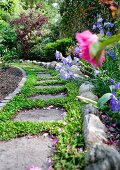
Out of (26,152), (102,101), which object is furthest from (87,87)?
(102,101)

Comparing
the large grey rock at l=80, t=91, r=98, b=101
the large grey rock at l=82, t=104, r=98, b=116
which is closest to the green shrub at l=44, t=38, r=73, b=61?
the large grey rock at l=80, t=91, r=98, b=101

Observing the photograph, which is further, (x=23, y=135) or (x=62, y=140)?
(x=23, y=135)

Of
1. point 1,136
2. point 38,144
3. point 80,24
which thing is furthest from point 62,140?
point 80,24

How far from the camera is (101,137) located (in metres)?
3.04

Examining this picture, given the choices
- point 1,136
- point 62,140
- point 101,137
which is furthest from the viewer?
point 1,136

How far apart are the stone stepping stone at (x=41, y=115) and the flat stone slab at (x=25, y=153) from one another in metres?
0.75

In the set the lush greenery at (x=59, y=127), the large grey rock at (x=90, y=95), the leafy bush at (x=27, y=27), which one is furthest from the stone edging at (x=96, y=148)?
the leafy bush at (x=27, y=27)

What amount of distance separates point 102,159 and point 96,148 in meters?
0.13

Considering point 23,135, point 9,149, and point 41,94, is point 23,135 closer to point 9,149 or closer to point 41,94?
point 9,149

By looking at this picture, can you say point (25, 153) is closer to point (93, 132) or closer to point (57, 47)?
point (93, 132)

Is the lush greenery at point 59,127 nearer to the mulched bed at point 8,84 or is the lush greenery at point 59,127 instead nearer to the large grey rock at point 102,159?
the large grey rock at point 102,159

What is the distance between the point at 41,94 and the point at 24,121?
2047 millimetres

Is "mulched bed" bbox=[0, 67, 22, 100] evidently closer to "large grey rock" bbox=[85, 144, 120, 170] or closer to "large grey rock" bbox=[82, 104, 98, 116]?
"large grey rock" bbox=[82, 104, 98, 116]

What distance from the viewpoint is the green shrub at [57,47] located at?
524 inches
